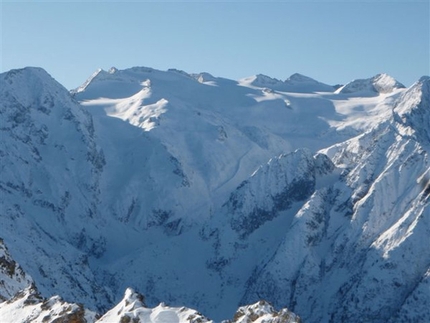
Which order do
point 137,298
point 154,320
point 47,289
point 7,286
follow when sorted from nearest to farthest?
1. point 154,320
2. point 137,298
3. point 7,286
4. point 47,289

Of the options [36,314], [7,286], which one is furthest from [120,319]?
[7,286]

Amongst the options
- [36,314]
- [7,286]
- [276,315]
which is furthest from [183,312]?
[7,286]

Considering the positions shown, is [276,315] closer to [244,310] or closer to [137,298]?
[244,310]

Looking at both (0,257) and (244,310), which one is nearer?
(244,310)

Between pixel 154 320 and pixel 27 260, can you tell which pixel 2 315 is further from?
pixel 27 260

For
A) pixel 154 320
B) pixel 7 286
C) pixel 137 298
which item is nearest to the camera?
pixel 154 320

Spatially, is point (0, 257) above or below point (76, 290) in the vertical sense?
above

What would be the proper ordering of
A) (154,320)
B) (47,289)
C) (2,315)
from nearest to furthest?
(154,320) < (2,315) < (47,289)

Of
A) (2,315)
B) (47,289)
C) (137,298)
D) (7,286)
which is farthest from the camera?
(47,289)

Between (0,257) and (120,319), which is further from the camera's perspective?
(0,257)
